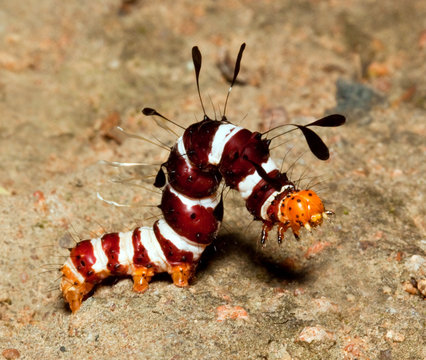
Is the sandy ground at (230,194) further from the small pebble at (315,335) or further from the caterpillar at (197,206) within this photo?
the caterpillar at (197,206)

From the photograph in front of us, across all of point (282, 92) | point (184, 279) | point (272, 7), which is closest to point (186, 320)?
point (184, 279)

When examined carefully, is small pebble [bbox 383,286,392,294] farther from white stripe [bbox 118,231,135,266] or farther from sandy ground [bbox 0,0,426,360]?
white stripe [bbox 118,231,135,266]

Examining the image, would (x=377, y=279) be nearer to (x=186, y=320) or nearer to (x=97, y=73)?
(x=186, y=320)

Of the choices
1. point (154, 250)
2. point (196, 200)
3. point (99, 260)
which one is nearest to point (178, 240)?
point (154, 250)

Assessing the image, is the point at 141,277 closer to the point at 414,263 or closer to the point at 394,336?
the point at 394,336

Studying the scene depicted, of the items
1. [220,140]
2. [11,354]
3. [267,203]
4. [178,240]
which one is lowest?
[11,354]

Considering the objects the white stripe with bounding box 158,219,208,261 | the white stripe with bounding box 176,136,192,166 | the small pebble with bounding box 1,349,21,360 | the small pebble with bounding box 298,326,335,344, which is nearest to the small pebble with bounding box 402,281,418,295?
the small pebble with bounding box 298,326,335,344

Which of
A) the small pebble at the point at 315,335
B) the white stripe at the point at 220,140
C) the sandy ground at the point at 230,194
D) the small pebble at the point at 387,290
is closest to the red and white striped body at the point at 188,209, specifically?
the white stripe at the point at 220,140
